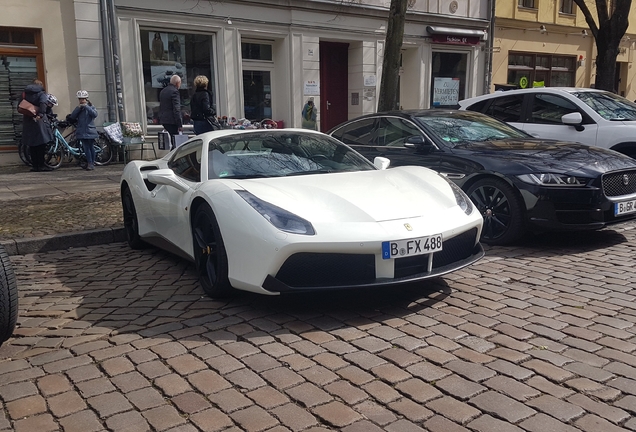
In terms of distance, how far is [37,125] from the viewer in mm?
11398

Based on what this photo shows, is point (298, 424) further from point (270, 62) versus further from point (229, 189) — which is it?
point (270, 62)

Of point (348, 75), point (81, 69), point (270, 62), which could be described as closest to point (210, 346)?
point (81, 69)

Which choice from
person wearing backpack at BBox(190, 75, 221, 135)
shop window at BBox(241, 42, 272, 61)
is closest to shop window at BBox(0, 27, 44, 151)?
person wearing backpack at BBox(190, 75, 221, 135)

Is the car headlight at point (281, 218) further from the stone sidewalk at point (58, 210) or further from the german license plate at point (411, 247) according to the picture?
the stone sidewalk at point (58, 210)

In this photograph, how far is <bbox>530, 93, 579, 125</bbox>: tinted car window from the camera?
8.59 metres

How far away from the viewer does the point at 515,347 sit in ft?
11.0

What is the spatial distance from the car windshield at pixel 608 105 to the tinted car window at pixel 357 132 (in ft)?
11.2

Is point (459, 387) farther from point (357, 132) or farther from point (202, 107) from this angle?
point (202, 107)

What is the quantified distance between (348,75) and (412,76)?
2.24 metres

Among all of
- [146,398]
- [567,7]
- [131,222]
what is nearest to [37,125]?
[131,222]

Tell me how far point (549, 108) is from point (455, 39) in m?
11.0

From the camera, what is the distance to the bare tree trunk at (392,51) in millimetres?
10617

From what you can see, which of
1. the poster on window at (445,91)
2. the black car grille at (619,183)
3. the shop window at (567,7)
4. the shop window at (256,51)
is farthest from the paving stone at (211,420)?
the shop window at (567,7)

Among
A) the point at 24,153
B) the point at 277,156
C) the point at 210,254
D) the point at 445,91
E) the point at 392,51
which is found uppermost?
the point at 392,51
